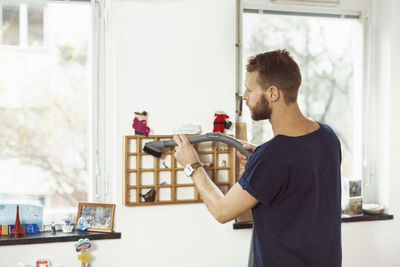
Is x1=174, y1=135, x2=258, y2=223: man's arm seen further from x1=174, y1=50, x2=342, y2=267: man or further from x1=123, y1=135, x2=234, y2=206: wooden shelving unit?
x1=123, y1=135, x2=234, y2=206: wooden shelving unit

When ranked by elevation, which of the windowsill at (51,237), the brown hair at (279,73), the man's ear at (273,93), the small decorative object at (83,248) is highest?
the brown hair at (279,73)

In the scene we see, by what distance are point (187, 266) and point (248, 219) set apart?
39cm

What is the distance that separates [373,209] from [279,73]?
61.4 inches

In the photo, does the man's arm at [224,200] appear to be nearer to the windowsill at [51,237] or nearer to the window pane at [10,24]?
the windowsill at [51,237]

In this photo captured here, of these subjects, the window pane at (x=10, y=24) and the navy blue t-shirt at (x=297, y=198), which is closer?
the navy blue t-shirt at (x=297, y=198)

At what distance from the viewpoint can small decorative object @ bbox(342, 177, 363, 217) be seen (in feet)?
8.59

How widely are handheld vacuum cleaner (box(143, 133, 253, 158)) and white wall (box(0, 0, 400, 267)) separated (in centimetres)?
12

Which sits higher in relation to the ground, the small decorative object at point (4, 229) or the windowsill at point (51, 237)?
the small decorative object at point (4, 229)

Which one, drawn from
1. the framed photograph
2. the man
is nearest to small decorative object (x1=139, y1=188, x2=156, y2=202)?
the framed photograph

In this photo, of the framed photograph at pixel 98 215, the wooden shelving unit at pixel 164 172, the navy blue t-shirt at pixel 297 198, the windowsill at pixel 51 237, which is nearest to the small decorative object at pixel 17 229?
the windowsill at pixel 51 237

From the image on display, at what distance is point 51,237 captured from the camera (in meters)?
2.11

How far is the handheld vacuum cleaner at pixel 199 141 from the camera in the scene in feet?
6.64

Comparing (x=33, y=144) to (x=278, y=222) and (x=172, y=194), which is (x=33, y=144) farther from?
(x=278, y=222)

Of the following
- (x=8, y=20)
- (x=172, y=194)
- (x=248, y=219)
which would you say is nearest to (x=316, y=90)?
(x=248, y=219)
